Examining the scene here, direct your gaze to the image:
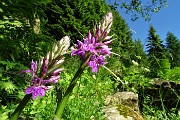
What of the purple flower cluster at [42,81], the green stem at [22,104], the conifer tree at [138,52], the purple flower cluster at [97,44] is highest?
the conifer tree at [138,52]

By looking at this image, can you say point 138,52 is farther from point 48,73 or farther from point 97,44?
A: point 48,73

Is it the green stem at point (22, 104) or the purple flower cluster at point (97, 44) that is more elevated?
the purple flower cluster at point (97, 44)

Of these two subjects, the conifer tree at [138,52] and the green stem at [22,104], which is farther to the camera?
the conifer tree at [138,52]

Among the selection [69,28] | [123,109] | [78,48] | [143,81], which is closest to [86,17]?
[69,28]

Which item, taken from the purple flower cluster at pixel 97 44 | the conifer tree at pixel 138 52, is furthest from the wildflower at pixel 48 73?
the conifer tree at pixel 138 52

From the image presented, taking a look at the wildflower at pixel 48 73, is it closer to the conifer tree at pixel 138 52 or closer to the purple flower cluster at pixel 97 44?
the purple flower cluster at pixel 97 44

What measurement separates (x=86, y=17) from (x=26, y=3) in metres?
13.7

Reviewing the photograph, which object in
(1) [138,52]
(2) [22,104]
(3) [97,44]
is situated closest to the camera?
(2) [22,104]

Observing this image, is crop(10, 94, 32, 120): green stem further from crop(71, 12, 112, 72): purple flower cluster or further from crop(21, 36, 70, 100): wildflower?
crop(71, 12, 112, 72): purple flower cluster

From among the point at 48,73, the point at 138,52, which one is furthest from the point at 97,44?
the point at 138,52

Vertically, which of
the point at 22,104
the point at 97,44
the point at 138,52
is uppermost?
the point at 138,52

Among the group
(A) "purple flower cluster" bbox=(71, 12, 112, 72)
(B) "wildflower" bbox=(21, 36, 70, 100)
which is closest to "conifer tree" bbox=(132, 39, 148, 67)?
(A) "purple flower cluster" bbox=(71, 12, 112, 72)

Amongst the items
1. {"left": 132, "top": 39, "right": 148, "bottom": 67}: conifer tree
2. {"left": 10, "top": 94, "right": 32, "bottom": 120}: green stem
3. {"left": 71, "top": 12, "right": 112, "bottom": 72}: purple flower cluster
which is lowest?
{"left": 10, "top": 94, "right": 32, "bottom": 120}: green stem

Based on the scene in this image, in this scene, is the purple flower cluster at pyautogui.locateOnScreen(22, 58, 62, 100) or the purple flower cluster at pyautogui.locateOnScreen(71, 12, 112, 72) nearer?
the purple flower cluster at pyautogui.locateOnScreen(22, 58, 62, 100)
